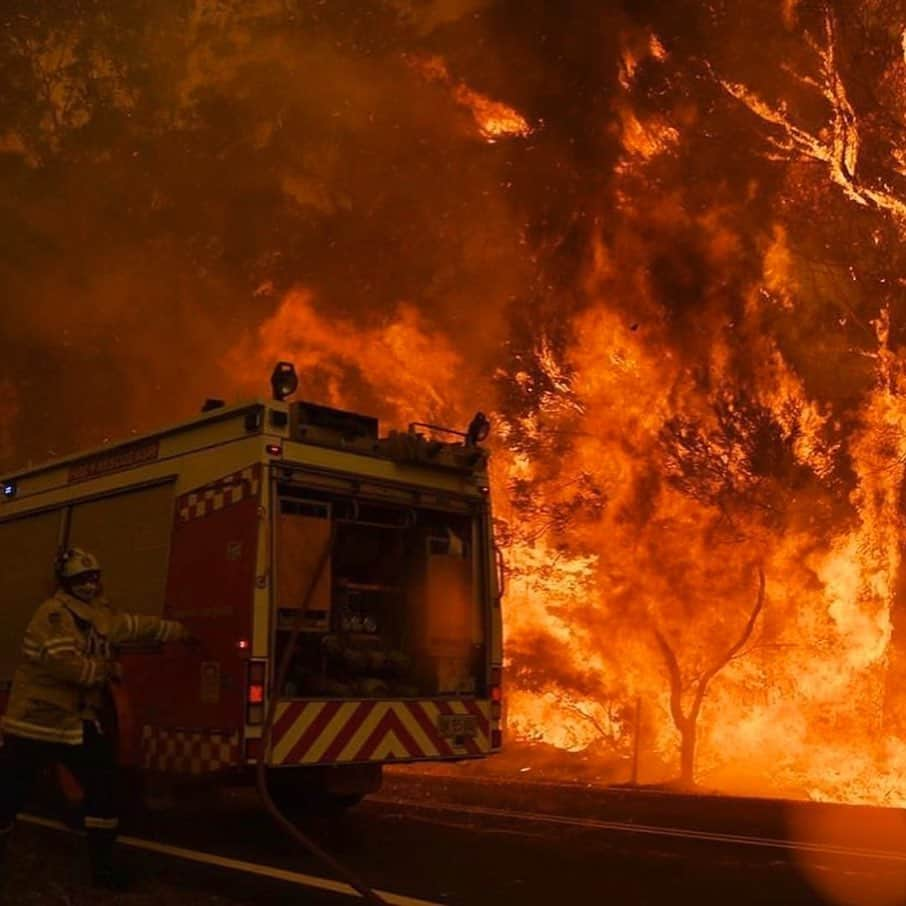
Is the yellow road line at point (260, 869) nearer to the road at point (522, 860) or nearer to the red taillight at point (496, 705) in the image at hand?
the road at point (522, 860)

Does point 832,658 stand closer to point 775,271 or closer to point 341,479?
point 775,271

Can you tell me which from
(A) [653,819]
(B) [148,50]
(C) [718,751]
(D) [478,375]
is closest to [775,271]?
(D) [478,375]

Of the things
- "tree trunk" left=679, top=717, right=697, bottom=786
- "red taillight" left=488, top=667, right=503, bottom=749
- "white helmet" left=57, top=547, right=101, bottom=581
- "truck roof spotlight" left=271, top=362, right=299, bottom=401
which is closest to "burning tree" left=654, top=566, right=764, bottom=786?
"tree trunk" left=679, top=717, right=697, bottom=786

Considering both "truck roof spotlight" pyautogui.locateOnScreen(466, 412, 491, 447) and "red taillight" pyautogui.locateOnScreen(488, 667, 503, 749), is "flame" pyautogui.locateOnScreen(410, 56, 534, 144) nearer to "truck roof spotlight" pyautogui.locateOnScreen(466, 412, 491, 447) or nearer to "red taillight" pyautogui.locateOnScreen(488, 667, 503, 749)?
"truck roof spotlight" pyautogui.locateOnScreen(466, 412, 491, 447)

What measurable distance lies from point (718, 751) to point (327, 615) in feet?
34.5

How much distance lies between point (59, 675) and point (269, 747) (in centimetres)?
138

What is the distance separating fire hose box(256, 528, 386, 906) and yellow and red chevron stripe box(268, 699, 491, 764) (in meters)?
0.10

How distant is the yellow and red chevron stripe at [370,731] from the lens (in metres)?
6.36

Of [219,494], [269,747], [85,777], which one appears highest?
[219,494]

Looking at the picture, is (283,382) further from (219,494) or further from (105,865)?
(105,865)

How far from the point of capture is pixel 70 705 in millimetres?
5406

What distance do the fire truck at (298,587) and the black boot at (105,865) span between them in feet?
2.82

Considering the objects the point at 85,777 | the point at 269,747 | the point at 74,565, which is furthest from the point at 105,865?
the point at 74,565

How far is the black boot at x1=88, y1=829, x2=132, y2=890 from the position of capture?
5363 mm
